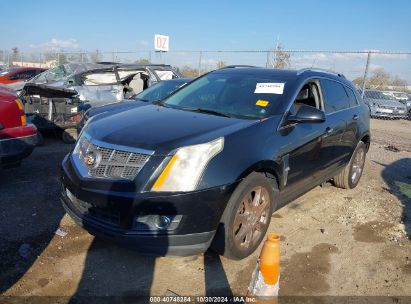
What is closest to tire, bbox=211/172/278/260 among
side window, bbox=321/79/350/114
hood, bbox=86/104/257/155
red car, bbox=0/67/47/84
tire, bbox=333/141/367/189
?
hood, bbox=86/104/257/155

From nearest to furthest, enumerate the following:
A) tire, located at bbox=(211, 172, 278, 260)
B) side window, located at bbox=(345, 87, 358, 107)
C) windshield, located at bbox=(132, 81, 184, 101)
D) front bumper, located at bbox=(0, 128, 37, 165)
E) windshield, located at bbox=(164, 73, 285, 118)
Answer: tire, located at bbox=(211, 172, 278, 260)
windshield, located at bbox=(164, 73, 285, 118)
front bumper, located at bbox=(0, 128, 37, 165)
side window, located at bbox=(345, 87, 358, 107)
windshield, located at bbox=(132, 81, 184, 101)

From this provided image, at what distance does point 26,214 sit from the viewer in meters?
4.27

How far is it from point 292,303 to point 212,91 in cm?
248

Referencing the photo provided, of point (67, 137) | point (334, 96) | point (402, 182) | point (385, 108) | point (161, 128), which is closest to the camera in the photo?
point (161, 128)

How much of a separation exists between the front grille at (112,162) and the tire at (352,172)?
3621 mm

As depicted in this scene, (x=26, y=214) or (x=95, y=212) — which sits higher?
(x=95, y=212)

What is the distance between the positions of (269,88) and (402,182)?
12.5 feet

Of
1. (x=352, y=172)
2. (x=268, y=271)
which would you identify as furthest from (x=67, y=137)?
(x=268, y=271)

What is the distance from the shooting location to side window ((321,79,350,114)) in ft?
15.5

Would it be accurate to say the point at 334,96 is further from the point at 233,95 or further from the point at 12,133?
the point at 12,133

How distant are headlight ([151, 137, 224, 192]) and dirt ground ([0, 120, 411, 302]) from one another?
2.82 ft

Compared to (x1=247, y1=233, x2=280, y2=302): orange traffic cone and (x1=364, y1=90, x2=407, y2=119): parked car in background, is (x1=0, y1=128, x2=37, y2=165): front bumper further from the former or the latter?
(x1=364, y1=90, x2=407, y2=119): parked car in background

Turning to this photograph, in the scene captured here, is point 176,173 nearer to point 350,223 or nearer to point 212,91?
point 212,91

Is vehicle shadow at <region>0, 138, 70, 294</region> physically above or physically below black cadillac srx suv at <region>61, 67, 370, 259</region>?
below
